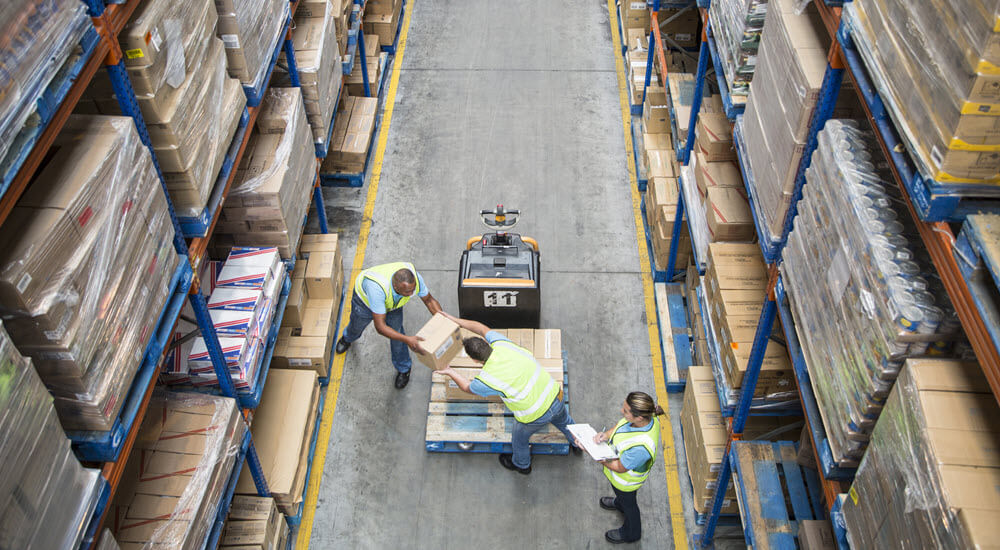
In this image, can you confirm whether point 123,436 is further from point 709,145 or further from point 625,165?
point 625,165

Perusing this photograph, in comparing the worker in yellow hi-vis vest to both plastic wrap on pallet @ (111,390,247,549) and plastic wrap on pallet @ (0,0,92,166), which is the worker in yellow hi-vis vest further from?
plastic wrap on pallet @ (0,0,92,166)

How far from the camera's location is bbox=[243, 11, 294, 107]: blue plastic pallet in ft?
22.5

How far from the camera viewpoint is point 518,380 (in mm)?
6379

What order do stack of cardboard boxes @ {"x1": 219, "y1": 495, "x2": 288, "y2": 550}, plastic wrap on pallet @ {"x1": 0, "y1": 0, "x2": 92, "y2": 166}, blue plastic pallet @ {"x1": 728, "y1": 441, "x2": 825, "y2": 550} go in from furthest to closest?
stack of cardboard boxes @ {"x1": 219, "y1": 495, "x2": 288, "y2": 550} < blue plastic pallet @ {"x1": 728, "y1": 441, "x2": 825, "y2": 550} < plastic wrap on pallet @ {"x1": 0, "y1": 0, "x2": 92, "y2": 166}

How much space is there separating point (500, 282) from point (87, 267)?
14.0 feet

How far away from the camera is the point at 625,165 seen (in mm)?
10977

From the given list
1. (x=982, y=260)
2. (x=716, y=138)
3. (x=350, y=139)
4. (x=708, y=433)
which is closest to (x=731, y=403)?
(x=708, y=433)

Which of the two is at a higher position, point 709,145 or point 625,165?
point 709,145

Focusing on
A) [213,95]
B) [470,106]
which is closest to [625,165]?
[470,106]

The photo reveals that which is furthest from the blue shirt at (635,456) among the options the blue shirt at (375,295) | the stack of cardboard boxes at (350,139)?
the stack of cardboard boxes at (350,139)

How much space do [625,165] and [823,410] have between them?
6796 mm

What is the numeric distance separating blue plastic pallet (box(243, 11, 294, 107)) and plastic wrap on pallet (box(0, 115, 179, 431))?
2.21m

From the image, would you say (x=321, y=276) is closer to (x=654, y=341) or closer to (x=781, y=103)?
(x=654, y=341)

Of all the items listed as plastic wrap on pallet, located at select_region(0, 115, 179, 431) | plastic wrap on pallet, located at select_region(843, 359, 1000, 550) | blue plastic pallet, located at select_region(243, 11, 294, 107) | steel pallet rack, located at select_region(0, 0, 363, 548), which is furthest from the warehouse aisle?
plastic wrap on pallet, located at select_region(843, 359, 1000, 550)
